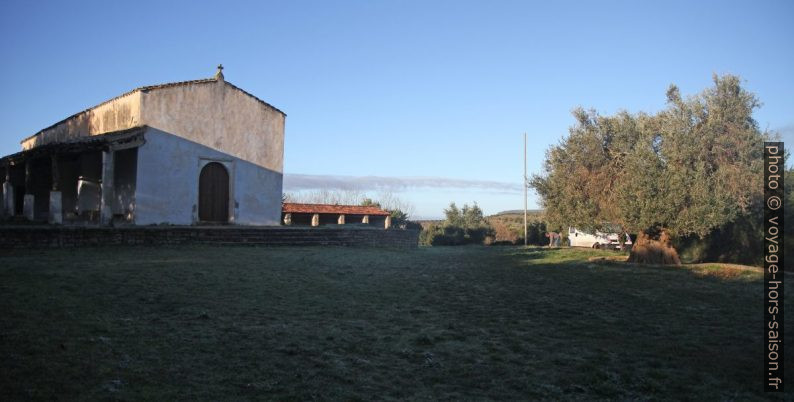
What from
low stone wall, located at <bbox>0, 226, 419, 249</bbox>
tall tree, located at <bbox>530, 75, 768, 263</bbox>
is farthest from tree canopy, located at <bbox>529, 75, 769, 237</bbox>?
Result: low stone wall, located at <bbox>0, 226, 419, 249</bbox>

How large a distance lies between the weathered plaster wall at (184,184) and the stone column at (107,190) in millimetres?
1791

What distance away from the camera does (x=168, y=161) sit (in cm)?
1966

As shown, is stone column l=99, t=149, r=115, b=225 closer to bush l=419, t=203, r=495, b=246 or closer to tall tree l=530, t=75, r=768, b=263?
tall tree l=530, t=75, r=768, b=263

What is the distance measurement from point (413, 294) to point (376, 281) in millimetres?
1542

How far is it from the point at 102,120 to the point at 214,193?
19.0ft

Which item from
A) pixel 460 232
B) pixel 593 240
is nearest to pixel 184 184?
pixel 593 240

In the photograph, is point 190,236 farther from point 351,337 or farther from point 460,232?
point 460,232

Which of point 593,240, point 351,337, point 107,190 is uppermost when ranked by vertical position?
point 107,190

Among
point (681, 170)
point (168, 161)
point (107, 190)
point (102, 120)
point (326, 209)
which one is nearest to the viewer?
point (681, 170)

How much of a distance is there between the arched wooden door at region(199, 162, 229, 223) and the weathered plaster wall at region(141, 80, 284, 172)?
34.3 inches

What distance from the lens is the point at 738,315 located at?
8102mm

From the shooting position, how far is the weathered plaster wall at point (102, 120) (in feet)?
64.4

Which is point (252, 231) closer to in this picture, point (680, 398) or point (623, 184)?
point (623, 184)

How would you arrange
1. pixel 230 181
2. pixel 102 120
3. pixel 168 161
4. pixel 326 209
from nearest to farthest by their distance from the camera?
pixel 168 161, pixel 230 181, pixel 102 120, pixel 326 209
